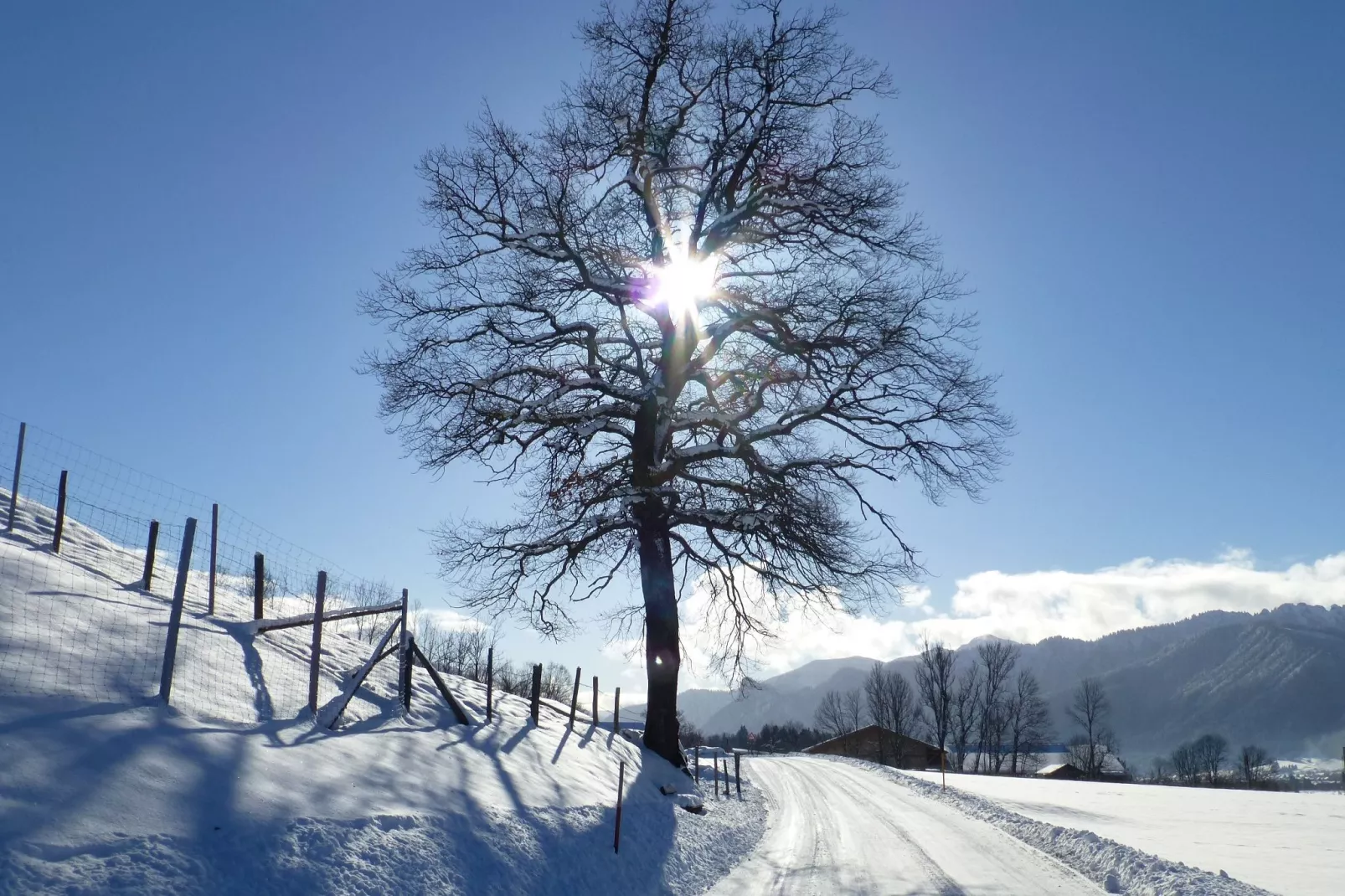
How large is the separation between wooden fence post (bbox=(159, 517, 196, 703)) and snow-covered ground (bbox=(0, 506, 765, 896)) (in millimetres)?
218

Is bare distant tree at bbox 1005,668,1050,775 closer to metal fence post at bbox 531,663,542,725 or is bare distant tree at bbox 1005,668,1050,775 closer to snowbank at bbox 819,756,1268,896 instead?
snowbank at bbox 819,756,1268,896

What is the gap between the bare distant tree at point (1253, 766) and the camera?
64.8 metres

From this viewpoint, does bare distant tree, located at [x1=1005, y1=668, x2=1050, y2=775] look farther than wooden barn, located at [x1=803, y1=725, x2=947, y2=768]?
Yes

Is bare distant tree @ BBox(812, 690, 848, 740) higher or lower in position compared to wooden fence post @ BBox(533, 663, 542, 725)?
lower

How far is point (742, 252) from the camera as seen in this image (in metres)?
20.2

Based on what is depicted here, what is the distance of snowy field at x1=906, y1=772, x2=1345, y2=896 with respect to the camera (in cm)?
1199

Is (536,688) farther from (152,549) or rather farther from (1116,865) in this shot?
(1116,865)

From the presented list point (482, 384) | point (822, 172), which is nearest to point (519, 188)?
point (482, 384)

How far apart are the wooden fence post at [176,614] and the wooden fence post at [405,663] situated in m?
4.68

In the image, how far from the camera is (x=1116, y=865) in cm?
1248

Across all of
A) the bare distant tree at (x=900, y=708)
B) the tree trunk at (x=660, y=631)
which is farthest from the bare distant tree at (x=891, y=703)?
the tree trunk at (x=660, y=631)

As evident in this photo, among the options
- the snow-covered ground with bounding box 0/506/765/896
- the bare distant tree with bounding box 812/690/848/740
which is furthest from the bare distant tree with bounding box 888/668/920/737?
the snow-covered ground with bounding box 0/506/765/896

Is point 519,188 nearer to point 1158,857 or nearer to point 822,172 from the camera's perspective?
point 822,172

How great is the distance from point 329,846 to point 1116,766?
12588cm
